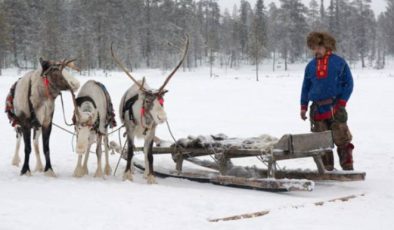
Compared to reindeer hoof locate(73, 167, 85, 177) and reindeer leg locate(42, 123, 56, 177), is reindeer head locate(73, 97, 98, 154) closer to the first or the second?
reindeer hoof locate(73, 167, 85, 177)

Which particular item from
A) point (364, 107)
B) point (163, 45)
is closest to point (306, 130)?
point (364, 107)

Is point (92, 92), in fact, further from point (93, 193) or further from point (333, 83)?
point (333, 83)

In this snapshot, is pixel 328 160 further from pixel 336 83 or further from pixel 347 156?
pixel 336 83

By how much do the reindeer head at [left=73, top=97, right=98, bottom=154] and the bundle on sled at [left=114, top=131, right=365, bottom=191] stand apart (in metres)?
1.24

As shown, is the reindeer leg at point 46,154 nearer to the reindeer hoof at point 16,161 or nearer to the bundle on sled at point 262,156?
the reindeer hoof at point 16,161

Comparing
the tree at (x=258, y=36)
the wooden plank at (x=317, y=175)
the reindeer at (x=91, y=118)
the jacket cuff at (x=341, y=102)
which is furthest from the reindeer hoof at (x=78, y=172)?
the tree at (x=258, y=36)

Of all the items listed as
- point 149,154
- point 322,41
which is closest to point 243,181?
point 149,154

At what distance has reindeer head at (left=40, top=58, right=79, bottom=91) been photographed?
794cm

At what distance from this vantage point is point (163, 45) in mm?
65938

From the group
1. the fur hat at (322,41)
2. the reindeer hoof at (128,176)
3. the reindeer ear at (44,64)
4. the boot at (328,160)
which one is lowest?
the reindeer hoof at (128,176)

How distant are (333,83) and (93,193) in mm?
3904

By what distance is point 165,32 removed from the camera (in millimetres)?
71750

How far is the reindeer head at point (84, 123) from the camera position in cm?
769

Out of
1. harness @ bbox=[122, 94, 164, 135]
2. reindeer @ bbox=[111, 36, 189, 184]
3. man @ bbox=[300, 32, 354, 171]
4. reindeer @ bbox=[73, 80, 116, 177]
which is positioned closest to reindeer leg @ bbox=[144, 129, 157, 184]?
reindeer @ bbox=[111, 36, 189, 184]
